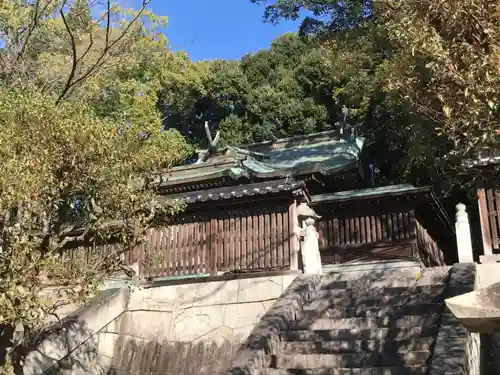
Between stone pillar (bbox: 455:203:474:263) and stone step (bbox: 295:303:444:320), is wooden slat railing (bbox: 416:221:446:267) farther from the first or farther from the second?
stone step (bbox: 295:303:444:320)

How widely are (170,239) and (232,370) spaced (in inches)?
202

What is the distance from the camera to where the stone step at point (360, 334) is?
8.13 m

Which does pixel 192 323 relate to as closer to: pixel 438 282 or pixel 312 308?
pixel 312 308

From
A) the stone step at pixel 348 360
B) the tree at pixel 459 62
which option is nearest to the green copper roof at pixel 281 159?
the stone step at pixel 348 360

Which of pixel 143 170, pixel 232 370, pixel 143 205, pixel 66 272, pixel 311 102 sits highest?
pixel 311 102

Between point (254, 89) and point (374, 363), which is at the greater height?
point (254, 89)

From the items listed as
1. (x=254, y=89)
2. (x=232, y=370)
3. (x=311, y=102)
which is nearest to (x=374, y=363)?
(x=232, y=370)

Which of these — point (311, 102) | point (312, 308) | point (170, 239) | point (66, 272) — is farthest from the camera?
point (311, 102)

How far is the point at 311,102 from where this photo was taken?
3319 cm

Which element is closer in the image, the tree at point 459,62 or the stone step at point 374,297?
the tree at point 459,62

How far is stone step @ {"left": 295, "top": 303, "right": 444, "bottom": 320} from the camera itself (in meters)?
8.76

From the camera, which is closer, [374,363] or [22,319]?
[22,319]

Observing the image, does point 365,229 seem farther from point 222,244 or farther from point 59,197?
point 59,197

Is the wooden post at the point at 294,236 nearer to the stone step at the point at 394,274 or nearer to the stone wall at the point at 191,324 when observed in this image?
the stone wall at the point at 191,324
